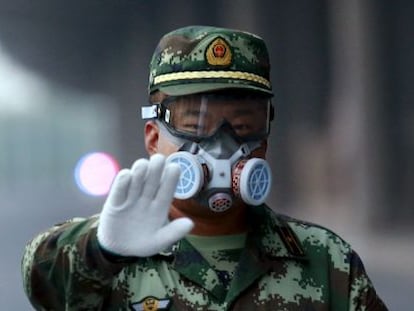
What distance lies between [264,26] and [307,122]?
1.15ft

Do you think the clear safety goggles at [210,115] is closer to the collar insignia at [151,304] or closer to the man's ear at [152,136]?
the man's ear at [152,136]

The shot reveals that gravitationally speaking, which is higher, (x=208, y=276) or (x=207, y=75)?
(x=207, y=75)

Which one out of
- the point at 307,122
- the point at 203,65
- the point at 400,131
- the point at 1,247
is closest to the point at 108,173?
the point at 1,247

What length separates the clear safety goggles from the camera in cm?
166

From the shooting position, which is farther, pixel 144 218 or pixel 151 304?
pixel 151 304

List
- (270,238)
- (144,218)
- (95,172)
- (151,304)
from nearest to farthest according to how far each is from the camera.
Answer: (144,218), (151,304), (270,238), (95,172)

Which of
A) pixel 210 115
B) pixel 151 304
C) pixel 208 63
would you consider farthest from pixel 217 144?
pixel 151 304

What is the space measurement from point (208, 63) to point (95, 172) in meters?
1.19

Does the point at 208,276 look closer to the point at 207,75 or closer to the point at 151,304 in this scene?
the point at 151,304

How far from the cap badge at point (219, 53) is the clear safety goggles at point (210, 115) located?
0.22ft

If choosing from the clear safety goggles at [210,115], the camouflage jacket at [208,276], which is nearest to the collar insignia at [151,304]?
the camouflage jacket at [208,276]

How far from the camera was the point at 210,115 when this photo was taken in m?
1.67

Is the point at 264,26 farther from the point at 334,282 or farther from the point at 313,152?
the point at 334,282

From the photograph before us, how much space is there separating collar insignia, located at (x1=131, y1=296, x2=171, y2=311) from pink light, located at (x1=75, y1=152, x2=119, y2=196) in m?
1.18
